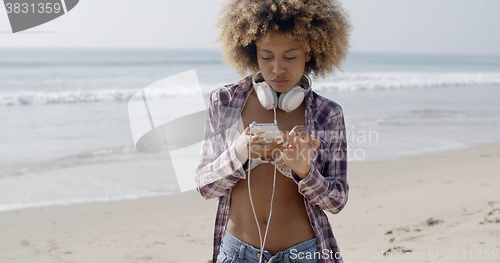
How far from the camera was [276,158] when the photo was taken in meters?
1.83

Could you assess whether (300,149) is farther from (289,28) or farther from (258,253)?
(289,28)

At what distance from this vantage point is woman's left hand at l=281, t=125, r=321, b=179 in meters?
1.64

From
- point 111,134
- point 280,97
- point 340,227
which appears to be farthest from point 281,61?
point 111,134

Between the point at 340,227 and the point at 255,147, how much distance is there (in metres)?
3.52

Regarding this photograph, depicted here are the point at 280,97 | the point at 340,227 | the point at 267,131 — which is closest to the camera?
the point at 267,131

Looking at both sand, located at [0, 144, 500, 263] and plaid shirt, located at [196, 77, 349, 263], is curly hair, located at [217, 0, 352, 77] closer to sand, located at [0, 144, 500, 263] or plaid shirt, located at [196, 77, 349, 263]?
plaid shirt, located at [196, 77, 349, 263]

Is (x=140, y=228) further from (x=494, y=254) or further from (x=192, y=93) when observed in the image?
(x=192, y=93)

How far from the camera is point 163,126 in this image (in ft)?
32.5

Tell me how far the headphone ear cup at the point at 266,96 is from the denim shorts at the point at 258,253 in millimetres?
625

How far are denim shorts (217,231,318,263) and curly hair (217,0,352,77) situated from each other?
3.02 ft

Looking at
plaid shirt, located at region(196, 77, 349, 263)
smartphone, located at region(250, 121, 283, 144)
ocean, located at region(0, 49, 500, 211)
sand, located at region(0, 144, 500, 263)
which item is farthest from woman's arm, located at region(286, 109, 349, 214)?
sand, located at region(0, 144, 500, 263)

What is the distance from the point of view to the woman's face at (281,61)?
190 cm

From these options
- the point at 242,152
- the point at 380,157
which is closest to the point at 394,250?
the point at 242,152

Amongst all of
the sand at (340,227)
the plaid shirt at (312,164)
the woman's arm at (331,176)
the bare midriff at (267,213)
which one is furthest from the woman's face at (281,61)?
the sand at (340,227)
